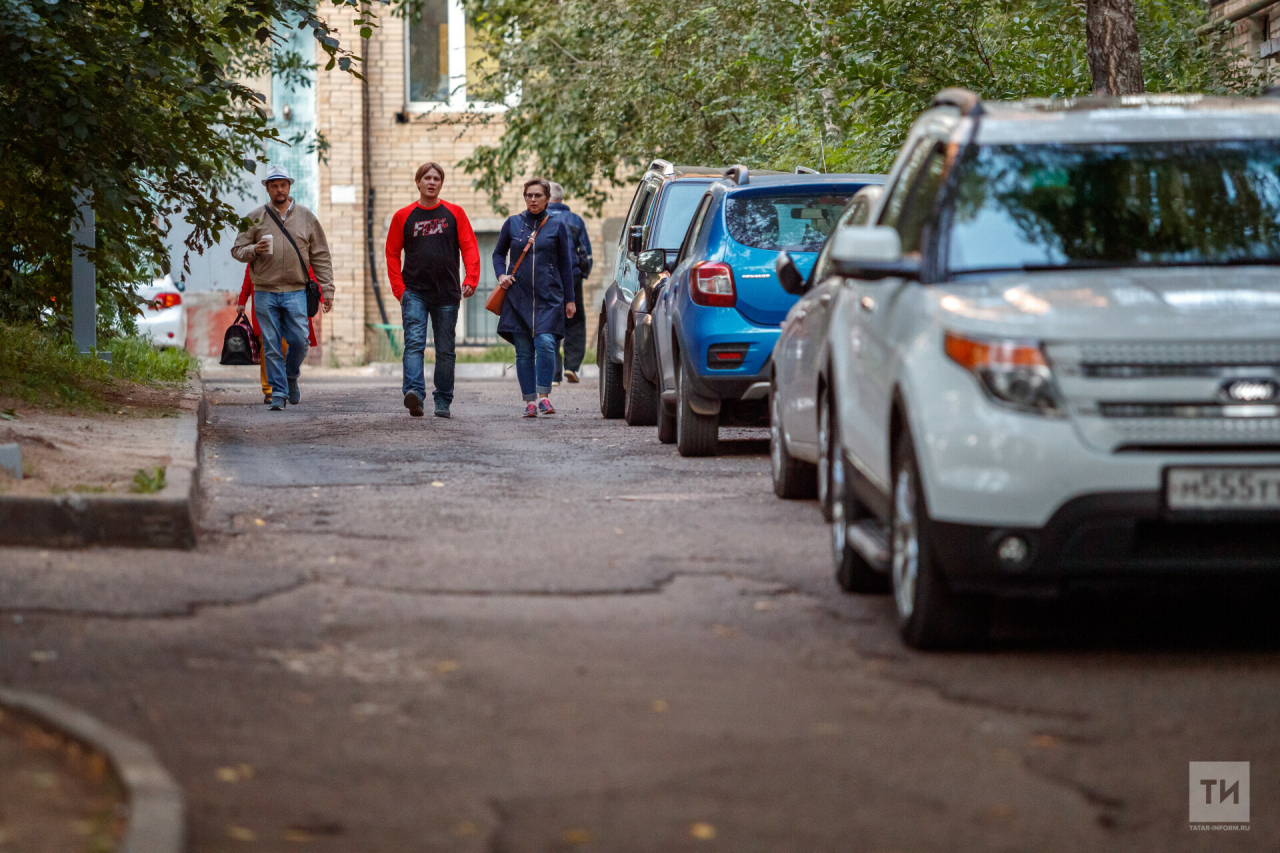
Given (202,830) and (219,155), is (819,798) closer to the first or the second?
(202,830)

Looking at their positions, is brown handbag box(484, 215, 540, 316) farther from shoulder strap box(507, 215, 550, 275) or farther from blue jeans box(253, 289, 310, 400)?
blue jeans box(253, 289, 310, 400)

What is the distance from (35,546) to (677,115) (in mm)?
16413

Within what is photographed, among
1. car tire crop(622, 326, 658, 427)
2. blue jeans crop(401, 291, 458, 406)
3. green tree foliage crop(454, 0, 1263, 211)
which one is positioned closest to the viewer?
car tire crop(622, 326, 658, 427)

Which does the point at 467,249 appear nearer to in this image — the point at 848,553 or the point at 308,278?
the point at 308,278

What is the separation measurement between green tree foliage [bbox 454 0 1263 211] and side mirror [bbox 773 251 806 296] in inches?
228

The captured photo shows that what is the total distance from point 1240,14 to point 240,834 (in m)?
18.2

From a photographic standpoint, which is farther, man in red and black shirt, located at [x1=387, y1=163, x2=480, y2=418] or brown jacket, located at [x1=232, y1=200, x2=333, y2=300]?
brown jacket, located at [x1=232, y1=200, x2=333, y2=300]

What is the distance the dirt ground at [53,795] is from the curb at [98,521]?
2921 mm

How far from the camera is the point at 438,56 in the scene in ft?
107

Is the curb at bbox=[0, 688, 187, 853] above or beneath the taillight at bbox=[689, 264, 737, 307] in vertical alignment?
beneath

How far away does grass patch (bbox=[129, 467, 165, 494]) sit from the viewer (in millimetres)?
7836

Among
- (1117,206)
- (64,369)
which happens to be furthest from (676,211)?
(1117,206)

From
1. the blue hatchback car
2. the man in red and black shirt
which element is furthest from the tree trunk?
the man in red and black shirt

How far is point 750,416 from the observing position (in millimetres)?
11758
